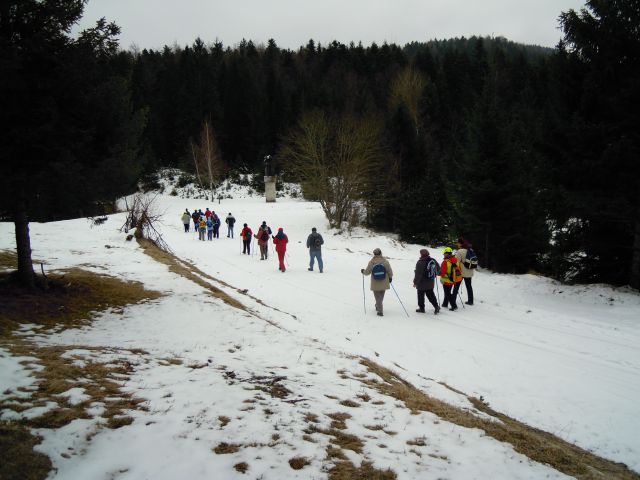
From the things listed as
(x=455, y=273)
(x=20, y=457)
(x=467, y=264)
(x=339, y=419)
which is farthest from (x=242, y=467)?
(x=467, y=264)

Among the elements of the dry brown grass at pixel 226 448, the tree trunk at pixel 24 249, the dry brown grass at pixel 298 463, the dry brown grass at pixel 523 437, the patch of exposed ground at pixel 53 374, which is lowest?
the dry brown grass at pixel 523 437

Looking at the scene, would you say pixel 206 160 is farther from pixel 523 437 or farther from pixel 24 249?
pixel 523 437

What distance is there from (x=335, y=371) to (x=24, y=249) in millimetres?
7626

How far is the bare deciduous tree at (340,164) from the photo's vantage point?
97.7 feet

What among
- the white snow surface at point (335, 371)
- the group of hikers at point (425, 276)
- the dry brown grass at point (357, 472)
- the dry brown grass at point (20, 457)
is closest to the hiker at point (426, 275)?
the group of hikers at point (425, 276)

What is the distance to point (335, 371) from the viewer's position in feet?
20.7

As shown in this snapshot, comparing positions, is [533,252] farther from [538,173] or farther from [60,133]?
[60,133]

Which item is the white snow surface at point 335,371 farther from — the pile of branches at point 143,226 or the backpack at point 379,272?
the pile of branches at point 143,226

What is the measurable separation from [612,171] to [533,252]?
9173 millimetres

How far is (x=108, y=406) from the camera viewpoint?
414 cm

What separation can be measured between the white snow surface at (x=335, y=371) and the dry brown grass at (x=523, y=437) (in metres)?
0.22

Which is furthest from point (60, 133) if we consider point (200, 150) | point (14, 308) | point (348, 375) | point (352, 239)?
point (200, 150)

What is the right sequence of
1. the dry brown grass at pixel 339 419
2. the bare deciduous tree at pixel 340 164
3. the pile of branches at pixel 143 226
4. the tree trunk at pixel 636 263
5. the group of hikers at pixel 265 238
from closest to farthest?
the dry brown grass at pixel 339 419, the tree trunk at pixel 636 263, the group of hikers at pixel 265 238, the pile of branches at pixel 143 226, the bare deciduous tree at pixel 340 164

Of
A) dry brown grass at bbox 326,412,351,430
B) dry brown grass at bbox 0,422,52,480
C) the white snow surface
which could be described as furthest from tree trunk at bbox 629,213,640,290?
dry brown grass at bbox 0,422,52,480
